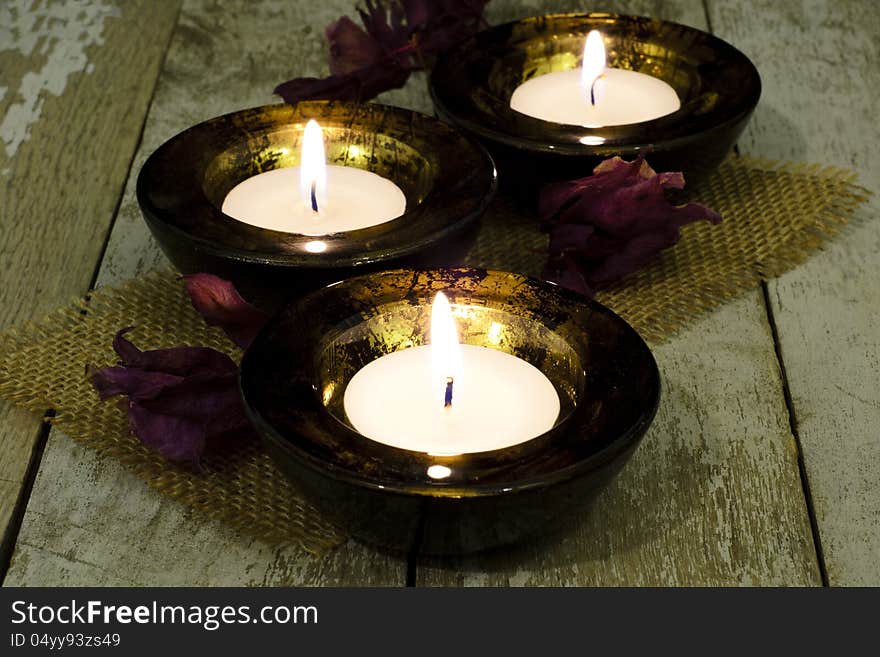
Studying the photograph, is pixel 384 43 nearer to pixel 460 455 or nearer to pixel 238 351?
pixel 238 351

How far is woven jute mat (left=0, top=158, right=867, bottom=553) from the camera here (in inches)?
29.1

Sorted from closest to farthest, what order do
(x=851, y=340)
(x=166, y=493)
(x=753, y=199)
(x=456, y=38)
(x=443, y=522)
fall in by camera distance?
(x=443, y=522), (x=166, y=493), (x=851, y=340), (x=753, y=199), (x=456, y=38)

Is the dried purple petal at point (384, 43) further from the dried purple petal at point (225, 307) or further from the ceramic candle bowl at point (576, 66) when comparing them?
the dried purple petal at point (225, 307)

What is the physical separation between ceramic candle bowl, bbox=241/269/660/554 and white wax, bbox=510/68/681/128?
1.05ft

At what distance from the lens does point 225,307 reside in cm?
79

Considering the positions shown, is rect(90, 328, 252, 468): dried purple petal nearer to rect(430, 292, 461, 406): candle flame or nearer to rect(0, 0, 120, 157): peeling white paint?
rect(430, 292, 461, 406): candle flame

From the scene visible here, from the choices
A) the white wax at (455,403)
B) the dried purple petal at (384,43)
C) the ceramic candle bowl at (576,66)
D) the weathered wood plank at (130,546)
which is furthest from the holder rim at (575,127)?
the weathered wood plank at (130,546)

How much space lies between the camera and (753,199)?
1.05 metres

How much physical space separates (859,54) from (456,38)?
43 cm

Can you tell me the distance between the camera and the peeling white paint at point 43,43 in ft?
3.92

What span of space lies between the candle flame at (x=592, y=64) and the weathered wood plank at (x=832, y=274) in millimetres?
178
